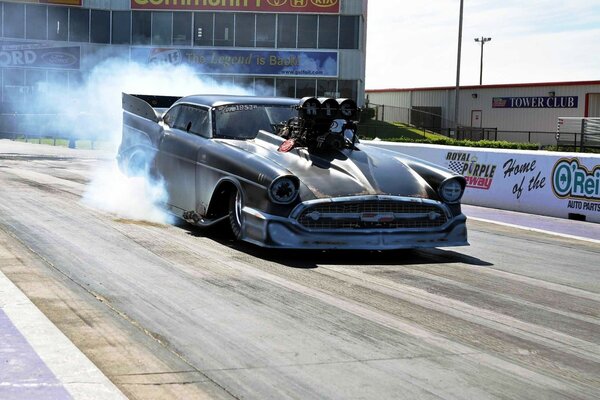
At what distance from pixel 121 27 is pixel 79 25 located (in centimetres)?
240

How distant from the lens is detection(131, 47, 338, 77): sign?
49.0 m

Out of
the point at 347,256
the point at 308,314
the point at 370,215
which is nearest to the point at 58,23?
the point at 347,256

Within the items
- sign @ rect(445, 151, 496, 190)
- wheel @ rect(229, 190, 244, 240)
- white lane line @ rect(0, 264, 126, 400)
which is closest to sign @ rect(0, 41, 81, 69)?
sign @ rect(445, 151, 496, 190)

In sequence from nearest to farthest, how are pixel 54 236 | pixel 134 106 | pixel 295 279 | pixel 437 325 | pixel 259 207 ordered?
pixel 437 325, pixel 295 279, pixel 259 207, pixel 54 236, pixel 134 106

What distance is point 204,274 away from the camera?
23.7 ft

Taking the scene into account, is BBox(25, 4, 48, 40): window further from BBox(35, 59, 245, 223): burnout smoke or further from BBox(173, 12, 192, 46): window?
BBox(173, 12, 192, 46): window

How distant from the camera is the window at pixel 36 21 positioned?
49.2 meters

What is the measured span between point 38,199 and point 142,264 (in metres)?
5.38

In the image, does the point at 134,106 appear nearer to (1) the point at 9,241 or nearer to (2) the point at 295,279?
(1) the point at 9,241

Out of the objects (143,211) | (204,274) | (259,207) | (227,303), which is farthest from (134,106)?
(227,303)

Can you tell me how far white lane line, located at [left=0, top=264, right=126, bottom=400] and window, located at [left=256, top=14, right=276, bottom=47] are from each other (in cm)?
4415

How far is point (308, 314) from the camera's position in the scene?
5930mm

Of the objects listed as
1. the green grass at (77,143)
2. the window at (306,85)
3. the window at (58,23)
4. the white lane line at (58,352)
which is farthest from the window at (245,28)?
the white lane line at (58,352)

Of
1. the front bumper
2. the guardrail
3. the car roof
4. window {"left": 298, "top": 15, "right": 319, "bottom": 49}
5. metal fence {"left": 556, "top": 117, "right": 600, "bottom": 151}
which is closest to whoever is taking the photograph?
the front bumper
